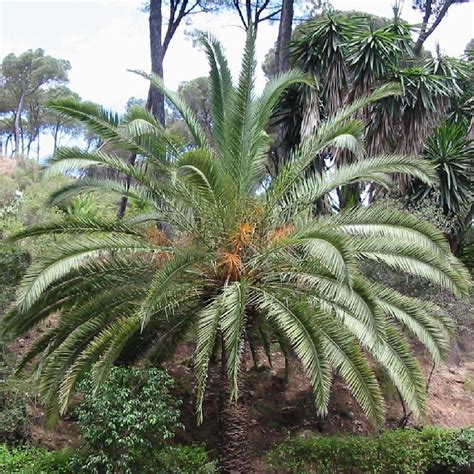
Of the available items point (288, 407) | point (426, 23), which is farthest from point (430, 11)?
point (288, 407)

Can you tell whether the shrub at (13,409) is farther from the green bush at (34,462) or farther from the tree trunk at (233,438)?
the tree trunk at (233,438)

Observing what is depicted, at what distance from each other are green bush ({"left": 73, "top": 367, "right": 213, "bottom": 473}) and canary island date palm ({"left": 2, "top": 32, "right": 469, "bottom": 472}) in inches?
13.2

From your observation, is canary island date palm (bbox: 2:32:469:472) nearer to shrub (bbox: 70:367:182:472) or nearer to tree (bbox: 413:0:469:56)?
shrub (bbox: 70:367:182:472)

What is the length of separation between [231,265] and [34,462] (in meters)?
3.56

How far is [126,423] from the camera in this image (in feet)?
22.8

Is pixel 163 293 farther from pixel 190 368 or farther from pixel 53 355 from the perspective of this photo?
pixel 190 368

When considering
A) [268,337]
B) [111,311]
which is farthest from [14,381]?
[268,337]

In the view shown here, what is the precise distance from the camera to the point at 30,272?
721cm

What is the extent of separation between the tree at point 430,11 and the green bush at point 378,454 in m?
13.0

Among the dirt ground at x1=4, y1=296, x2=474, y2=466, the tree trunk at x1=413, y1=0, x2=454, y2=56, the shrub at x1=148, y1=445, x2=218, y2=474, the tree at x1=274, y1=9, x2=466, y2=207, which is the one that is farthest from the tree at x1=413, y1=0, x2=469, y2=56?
the shrub at x1=148, y1=445, x2=218, y2=474

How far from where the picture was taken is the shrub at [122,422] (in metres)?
6.99

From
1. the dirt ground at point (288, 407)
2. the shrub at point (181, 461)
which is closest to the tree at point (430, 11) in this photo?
the dirt ground at point (288, 407)

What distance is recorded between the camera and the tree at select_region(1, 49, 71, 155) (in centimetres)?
3484

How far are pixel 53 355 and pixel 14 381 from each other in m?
1.43
